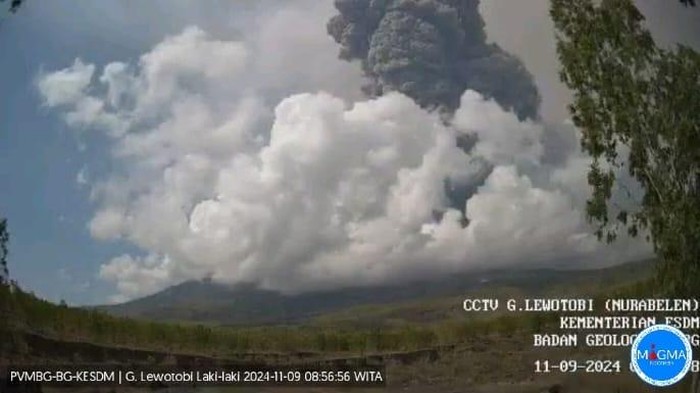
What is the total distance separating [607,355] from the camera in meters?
10.7

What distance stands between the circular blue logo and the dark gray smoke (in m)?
2.43

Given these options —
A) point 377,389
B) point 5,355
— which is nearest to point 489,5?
point 377,389

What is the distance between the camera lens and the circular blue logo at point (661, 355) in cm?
1070

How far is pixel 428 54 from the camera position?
36.7ft

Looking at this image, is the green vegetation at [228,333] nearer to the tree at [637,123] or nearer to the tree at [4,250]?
the tree at [4,250]

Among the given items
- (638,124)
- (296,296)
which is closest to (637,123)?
(638,124)

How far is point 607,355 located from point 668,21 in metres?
3.39

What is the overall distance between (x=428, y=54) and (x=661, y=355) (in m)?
3.70

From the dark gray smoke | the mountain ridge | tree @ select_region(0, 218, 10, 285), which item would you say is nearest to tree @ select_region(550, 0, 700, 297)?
the mountain ridge

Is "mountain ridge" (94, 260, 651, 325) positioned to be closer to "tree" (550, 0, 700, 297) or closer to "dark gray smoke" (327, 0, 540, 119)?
"tree" (550, 0, 700, 297)

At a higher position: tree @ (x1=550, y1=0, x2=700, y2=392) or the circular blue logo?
tree @ (x1=550, y1=0, x2=700, y2=392)

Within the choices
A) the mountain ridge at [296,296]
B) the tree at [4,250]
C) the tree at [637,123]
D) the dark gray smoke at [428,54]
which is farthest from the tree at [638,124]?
the tree at [4,250]

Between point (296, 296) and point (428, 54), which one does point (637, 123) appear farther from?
point (296, 296)

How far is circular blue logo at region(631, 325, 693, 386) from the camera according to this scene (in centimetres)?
1070
